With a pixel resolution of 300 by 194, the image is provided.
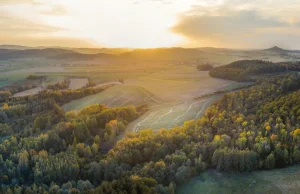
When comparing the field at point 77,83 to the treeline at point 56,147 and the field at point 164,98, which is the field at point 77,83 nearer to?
→ the field at point 164,98

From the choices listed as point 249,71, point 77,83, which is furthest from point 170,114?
point 77,83

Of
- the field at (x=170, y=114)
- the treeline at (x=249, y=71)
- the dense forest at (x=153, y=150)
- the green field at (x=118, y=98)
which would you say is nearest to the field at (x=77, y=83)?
the green field at (x=118, y=98)

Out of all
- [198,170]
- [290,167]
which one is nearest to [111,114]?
[198,170]

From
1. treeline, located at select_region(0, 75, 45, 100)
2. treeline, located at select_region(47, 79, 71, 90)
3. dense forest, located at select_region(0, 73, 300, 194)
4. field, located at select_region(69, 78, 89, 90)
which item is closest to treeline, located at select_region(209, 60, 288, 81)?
dense forest, located at select_region(0, 73, 300, 194)

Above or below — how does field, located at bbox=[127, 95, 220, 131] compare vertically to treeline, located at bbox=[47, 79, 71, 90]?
below

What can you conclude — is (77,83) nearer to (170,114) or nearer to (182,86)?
(182,86)

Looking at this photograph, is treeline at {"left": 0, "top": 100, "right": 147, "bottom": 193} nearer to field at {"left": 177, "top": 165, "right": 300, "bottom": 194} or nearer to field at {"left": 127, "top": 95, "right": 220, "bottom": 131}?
field at {"left": 127, "top": 95, "right": 220, "bottom": 131}

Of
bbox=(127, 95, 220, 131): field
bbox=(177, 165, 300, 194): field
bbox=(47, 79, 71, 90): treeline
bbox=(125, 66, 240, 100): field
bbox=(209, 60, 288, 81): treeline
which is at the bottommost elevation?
bbox=(177, 165, 300, 194): field
